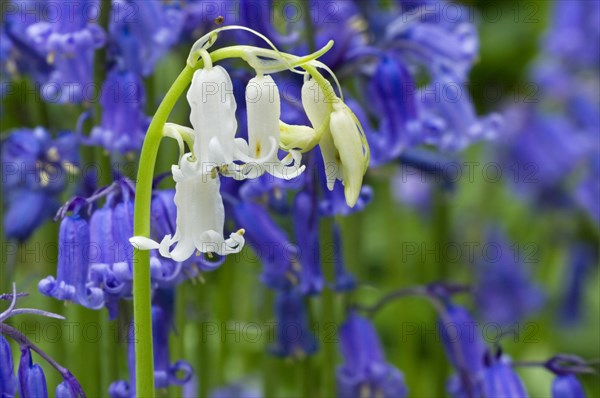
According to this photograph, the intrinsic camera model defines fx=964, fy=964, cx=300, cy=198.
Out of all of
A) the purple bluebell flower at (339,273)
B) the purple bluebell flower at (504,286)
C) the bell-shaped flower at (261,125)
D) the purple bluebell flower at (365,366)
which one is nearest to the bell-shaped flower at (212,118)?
the bell-shaped flower at (261,125)

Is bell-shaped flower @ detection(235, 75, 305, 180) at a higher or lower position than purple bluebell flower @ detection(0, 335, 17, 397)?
higher

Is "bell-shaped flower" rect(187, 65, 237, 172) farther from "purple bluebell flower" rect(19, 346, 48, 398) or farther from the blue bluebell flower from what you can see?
the blue bluebell flower

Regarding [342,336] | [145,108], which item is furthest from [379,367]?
[145,108]

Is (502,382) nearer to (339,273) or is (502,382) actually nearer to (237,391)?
(339,273)

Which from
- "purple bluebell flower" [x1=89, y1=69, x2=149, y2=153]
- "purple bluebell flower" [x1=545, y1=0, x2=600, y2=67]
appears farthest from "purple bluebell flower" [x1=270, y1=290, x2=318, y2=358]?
"purple bluebell flower" [x1=545, y1=0, x2=600, y2=67]

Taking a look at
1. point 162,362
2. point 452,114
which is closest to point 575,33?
point 452,114

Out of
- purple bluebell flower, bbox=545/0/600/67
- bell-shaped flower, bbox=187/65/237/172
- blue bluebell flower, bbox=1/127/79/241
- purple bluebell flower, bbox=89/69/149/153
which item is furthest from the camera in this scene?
purple bluebell flower, bbox=545/0/600/67
